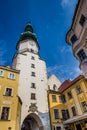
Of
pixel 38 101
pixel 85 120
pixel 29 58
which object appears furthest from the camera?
pixel 29 58

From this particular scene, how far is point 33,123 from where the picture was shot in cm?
2578

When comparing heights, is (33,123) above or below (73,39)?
below

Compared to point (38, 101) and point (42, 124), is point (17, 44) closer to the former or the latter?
point (38, 101)

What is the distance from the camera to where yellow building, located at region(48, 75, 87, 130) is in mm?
20750

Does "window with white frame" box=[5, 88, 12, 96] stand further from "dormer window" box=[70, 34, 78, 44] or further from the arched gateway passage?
"dormer window" box=[70, 34, 78, 44]

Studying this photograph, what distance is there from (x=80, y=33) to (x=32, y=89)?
16992mm

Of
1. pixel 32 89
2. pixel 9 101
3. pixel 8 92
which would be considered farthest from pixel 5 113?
pixel 32 89

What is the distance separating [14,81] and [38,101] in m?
7.16

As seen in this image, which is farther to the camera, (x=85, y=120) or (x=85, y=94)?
(x=85, y=94)

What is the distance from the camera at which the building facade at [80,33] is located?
452 inches

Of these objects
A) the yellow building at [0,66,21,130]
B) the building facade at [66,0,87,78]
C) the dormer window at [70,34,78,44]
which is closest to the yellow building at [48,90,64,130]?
the yellow building at [0,66,21,130]

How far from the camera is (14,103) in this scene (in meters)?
18.9

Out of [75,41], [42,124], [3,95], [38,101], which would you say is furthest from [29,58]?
[75,41]

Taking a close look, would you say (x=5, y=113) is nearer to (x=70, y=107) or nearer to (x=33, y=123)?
(x=33, y=123)
